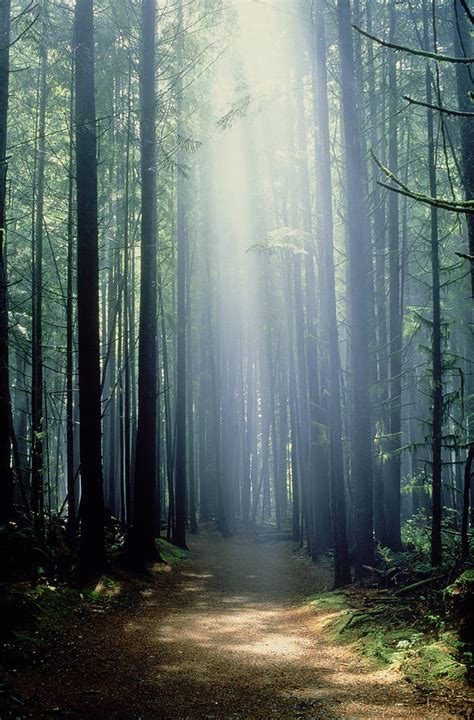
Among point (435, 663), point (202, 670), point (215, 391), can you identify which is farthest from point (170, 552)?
point (435, 663)

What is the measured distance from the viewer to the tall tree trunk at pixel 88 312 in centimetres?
829

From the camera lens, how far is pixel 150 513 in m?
10.5

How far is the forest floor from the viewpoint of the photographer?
4.04 m

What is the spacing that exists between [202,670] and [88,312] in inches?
215

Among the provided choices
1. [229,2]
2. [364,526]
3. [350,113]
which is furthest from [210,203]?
[364,526]

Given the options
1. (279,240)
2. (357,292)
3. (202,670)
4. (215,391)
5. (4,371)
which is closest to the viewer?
(202,670)

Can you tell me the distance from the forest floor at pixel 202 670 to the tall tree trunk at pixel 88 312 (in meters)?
0.92

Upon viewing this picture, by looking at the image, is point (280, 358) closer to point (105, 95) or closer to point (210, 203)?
point (210, 203)

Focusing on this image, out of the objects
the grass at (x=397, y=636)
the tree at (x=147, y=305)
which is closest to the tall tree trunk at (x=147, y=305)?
the tree at (x=147, y=305)

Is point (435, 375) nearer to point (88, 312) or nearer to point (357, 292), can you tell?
point (357, 292)

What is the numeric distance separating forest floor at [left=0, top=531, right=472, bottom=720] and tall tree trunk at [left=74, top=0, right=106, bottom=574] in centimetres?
92

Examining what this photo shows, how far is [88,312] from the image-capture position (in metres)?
8.62

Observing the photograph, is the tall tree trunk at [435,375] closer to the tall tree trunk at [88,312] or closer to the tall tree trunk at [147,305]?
the tall tree trunk at [88,312]

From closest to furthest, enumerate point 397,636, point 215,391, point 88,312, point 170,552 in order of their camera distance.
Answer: point 397,636, point 88,312, point 170,552, point 215,391
